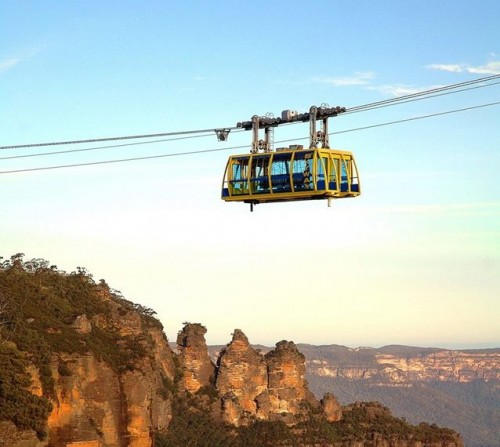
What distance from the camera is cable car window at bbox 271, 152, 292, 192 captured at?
4688 centimetres

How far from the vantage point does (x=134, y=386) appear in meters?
92.6

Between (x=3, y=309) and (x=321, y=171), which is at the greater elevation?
(x=3, y=309)

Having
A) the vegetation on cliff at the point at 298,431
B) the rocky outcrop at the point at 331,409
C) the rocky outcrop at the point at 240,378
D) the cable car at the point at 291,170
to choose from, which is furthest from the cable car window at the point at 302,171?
the rocky outcrop at the point at 331,409

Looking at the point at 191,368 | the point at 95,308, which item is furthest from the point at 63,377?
the point at 191,368

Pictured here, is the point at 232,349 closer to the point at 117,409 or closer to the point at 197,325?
the point at 197,325

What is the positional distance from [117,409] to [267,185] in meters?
45.7

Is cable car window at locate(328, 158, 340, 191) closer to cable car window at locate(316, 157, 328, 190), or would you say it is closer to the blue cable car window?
the blue cable car window

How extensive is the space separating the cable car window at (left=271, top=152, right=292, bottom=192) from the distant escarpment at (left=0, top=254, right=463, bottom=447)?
2971 centimetres

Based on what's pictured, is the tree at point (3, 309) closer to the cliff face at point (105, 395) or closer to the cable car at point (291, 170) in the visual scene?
the cliff face at point (105, 395)

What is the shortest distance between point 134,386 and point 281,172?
48.4m

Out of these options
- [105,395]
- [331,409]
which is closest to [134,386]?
[105,395]

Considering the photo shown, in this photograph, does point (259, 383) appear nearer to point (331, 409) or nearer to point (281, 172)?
point (331, 409)

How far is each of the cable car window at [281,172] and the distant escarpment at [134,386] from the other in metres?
29.7

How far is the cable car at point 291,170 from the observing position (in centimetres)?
4591
